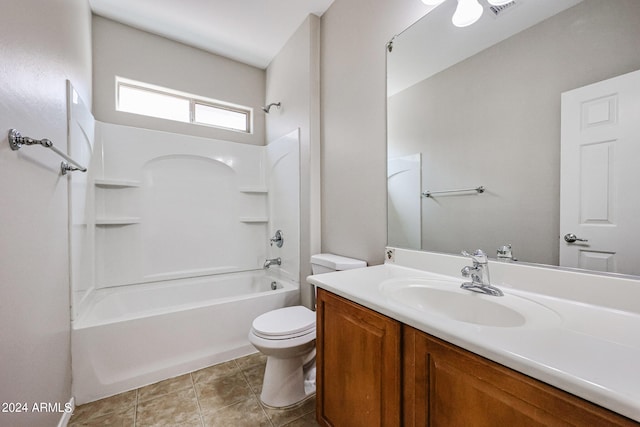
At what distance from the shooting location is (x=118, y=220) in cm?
229

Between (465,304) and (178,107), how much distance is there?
306cm

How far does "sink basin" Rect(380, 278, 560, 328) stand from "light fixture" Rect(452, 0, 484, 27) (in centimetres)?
126

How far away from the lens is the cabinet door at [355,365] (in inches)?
35.3

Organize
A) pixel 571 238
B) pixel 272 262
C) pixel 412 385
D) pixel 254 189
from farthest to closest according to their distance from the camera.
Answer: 1. pixel 254 189
2. pixel 272 262
3. pixel 571 238
4. pixel 412 385

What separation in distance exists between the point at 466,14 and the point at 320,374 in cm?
190

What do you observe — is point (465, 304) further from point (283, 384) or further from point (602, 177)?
point (283, 384)

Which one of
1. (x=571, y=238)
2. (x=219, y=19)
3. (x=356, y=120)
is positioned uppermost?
(x=219, y=19)

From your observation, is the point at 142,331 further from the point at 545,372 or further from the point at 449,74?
the point at 449,74

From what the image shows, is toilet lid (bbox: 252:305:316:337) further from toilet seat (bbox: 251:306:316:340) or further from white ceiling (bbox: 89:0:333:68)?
white ceiling (bbox: 89:0:333:68)

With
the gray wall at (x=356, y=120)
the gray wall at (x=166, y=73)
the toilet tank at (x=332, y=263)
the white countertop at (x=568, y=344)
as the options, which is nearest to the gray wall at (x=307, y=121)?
the gray wall at (x=356, y=120)

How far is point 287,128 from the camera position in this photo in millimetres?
2600

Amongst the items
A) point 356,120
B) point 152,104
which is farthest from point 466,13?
point 152,104

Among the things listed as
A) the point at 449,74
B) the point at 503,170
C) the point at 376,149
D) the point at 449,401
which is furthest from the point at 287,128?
the point at 449,401

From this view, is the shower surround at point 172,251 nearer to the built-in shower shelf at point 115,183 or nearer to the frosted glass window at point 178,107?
the built-in shower shelf at point 115,183
